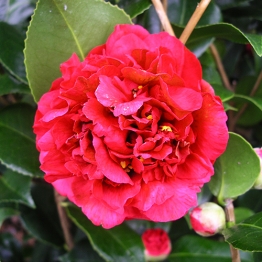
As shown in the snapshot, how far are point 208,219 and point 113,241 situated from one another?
239mm

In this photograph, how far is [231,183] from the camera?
0.66m

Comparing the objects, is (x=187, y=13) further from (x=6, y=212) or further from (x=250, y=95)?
(x=6, y=212)

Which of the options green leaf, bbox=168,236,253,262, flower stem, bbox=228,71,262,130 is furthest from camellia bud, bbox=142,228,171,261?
flower stem, bbox=228,71,262,130

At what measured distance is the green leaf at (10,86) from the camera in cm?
76

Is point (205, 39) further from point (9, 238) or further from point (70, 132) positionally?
point (9, 238)

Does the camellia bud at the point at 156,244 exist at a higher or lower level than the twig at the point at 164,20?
lower

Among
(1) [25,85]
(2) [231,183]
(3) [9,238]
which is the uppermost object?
(1) [25,85]

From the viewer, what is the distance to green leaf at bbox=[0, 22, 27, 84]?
75 centimetres

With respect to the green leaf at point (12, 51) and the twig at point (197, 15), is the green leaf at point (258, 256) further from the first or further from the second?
the green leaf at point (12, 51)

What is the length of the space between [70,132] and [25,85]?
0.28 metres

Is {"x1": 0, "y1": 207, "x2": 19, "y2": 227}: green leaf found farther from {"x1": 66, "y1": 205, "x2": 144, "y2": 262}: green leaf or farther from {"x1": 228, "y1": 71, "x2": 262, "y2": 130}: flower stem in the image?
{"x1": 228, "y1": 71, "x2": 262, "y2": 130}: flower stem

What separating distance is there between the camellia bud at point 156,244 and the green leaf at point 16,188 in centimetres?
26

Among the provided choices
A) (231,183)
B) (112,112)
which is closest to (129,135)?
(112,112)

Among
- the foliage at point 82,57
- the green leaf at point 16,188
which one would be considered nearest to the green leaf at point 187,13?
the foliage at point 82,57
